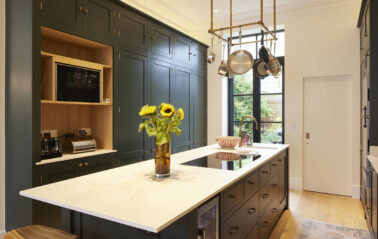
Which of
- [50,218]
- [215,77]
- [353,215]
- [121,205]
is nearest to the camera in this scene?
[121,205]

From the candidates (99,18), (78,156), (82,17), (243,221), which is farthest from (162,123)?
(99,18)

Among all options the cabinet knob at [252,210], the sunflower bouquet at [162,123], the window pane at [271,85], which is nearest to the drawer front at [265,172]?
the cabinet knob at [252,210]

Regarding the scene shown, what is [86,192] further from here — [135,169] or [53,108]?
[53,108]

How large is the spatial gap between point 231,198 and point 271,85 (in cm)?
374

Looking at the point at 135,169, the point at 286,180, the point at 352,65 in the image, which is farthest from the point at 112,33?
the point at 352,65

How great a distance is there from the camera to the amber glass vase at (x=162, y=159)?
172 cm

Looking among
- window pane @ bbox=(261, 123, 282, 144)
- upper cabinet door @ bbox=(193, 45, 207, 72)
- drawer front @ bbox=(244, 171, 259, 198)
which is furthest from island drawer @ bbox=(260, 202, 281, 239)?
upper cabinet door @ bbox=(193, 45, 207, 72)

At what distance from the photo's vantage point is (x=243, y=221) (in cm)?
195

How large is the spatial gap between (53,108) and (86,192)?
6.36 ft

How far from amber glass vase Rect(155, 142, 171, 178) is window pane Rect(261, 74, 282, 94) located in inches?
149

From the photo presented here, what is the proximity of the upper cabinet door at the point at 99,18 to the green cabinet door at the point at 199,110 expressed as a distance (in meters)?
2.10

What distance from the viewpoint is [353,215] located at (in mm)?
3469

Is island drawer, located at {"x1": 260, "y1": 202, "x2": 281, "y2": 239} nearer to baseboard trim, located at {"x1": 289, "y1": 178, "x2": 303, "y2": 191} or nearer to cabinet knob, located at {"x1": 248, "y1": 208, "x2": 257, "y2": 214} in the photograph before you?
cabinet knob, located at {"x1": 248, "y1": 208, "x2": 257, "y2": 214}

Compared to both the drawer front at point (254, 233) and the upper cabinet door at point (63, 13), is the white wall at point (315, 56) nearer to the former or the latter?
the drawer front at point (254, 233)
